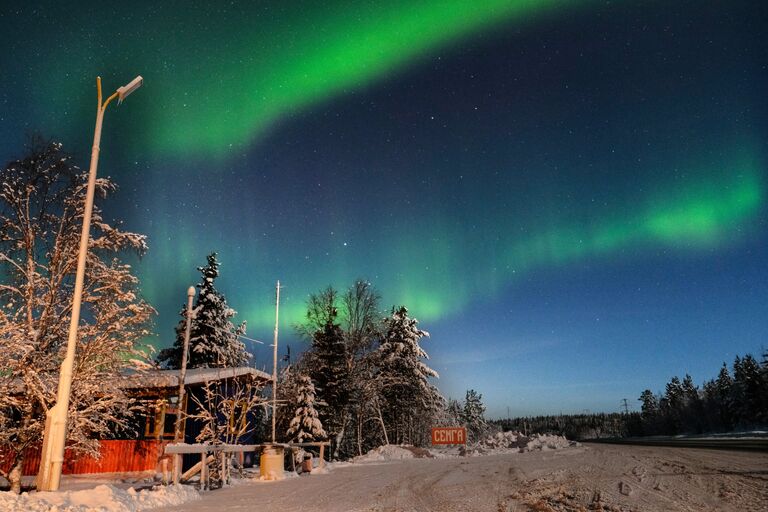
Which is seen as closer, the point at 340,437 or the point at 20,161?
the point at 20,161

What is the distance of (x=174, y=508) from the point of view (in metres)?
10.1

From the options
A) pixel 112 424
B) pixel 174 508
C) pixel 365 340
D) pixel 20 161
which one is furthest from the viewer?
pixel 365 340

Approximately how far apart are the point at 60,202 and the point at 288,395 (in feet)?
77.2

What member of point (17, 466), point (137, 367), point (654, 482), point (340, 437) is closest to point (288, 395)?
point (340, 437)

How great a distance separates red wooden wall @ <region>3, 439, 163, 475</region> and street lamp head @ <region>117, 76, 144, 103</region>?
14456 mm

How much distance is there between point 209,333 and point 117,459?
19497mm

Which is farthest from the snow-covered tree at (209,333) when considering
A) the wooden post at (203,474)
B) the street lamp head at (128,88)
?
the street lamp head at (128,88)

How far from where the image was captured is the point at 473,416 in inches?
4048

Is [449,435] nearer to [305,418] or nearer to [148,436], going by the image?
[305,418]

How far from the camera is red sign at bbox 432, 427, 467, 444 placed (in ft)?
113

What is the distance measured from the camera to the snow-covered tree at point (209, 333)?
38.0 metres

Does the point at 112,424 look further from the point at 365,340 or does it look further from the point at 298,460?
the point at 365,340

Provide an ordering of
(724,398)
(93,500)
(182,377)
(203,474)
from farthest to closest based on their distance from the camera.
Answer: (724,398), (182,377), (203,474), (93,500)

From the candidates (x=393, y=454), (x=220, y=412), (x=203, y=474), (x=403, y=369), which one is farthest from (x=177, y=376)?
(x=403, y=369)
